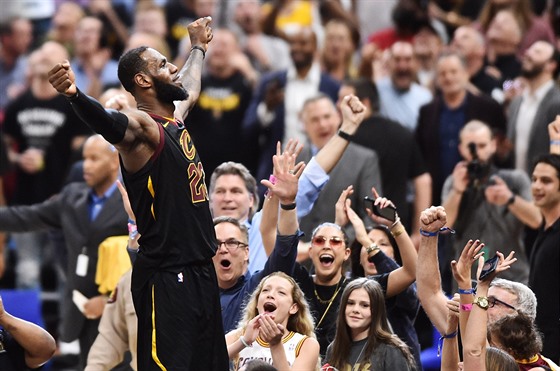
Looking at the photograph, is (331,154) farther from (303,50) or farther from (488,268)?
(303,50)

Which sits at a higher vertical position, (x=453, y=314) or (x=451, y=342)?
(x=453, y=314)

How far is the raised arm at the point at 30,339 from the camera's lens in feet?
21.4

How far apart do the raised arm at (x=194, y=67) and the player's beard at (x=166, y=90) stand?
39 cm

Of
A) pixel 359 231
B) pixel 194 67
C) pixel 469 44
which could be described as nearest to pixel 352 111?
pixel 359 231

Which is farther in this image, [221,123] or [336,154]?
[221,123]

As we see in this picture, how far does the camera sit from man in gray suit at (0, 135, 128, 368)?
9391mm

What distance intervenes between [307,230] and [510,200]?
1530 mm

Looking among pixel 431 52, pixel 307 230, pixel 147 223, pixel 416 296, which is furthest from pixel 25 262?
pixel 147 223

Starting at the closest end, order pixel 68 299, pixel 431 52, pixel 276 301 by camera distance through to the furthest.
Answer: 1. pixel 276 301
2. pixel 68 299
3. pixel 431 52

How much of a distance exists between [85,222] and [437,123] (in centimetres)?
353

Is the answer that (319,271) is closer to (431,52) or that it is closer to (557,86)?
(557,86)

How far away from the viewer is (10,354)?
6.59 m

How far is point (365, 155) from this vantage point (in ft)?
33.0

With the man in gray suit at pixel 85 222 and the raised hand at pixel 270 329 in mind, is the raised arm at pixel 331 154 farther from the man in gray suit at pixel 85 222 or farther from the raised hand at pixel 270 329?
the raised hand at pixel 270 329
